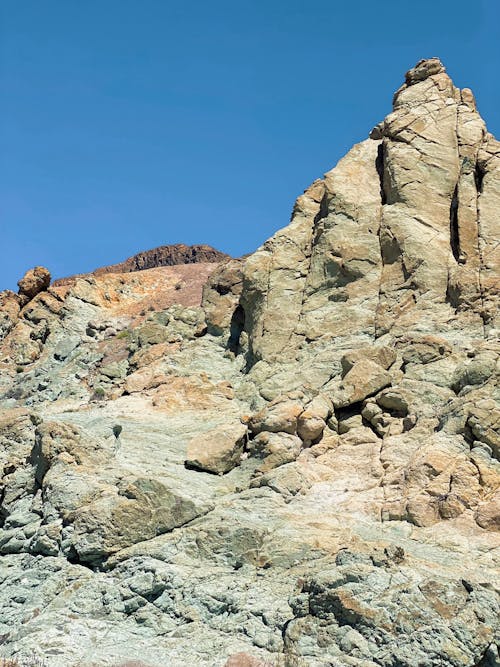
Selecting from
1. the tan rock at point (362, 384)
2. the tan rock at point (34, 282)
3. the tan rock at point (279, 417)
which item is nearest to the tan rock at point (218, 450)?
the tan rock at point (279, 417)

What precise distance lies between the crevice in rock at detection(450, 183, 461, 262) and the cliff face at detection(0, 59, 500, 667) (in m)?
0.07

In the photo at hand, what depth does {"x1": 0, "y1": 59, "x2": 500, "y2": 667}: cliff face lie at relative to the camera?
1614 centimetres

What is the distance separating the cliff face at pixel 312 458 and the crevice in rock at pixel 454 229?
70 millimetres

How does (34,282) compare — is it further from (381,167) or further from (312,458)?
(312,458)

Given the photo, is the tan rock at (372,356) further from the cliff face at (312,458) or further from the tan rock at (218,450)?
the tan rock at (218,450)

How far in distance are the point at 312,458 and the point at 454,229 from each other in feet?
38.0

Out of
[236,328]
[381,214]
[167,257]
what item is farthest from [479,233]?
[167,257]

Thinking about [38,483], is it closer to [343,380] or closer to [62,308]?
[343,380]

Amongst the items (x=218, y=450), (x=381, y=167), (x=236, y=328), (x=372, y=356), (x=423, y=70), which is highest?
(x=423, y=70)

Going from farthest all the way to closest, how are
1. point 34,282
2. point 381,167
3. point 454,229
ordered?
point 34,282 < point 381,167 < point 454,229

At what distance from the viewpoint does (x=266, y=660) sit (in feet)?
51.3

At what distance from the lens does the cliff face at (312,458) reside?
16.1 meters

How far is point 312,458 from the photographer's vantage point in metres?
23.2

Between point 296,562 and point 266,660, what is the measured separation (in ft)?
9.35
